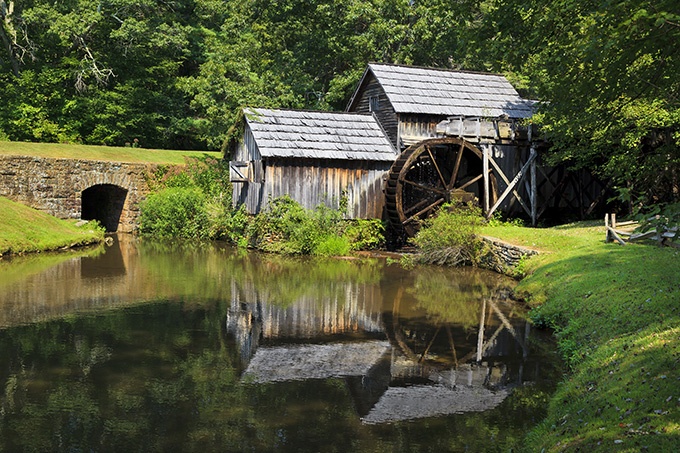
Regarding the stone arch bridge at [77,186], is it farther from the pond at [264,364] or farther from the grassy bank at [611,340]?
the grassy bank at [611,340]

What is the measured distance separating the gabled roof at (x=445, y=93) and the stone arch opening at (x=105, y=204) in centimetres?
1095

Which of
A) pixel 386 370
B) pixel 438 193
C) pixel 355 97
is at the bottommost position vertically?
pixel 386 370

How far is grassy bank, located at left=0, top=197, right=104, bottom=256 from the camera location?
66.3 feet

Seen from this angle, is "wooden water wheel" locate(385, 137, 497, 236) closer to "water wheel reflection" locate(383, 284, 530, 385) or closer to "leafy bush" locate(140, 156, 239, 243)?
"leafy bush" locate(140, 156, 239, 243)

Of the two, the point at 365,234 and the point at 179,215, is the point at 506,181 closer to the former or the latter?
the point at 365,234

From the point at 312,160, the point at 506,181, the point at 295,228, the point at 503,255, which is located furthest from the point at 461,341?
the point at 506,181

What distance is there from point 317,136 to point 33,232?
9517mm

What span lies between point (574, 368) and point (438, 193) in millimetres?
14969

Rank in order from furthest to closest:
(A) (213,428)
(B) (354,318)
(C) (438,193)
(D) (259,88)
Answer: (D) (259,88) → (C) (438,193) → (B) (354,318) → (A) (213,428)

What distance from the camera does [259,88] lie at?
102ft

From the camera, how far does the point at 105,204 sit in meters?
29.8

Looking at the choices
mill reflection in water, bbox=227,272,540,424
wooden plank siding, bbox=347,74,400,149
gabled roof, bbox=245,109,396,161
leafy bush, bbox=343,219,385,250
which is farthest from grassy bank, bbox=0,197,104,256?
wooden plank siding, bbox=347,74,400,149

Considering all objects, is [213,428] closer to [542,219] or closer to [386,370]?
[386,370]

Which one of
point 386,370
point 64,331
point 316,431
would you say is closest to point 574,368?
point 386,370
